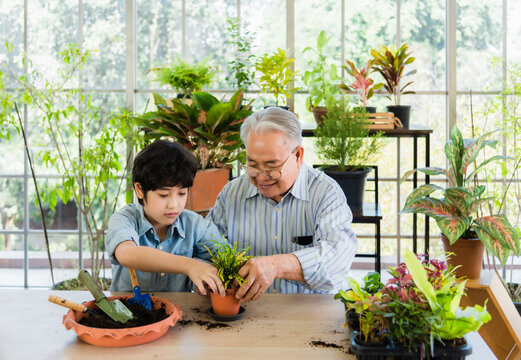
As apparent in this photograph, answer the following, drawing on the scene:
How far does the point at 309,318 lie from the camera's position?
1.73 metres

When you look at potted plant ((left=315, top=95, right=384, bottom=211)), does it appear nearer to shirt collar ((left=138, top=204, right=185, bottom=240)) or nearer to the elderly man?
the elderly man

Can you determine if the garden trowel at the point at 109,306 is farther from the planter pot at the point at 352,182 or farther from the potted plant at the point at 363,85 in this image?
the potted plant at the point at 363,85

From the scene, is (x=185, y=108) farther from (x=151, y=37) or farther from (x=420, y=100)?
(x=420, y=100)

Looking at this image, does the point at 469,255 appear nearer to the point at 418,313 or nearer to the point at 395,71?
the point at 395,71

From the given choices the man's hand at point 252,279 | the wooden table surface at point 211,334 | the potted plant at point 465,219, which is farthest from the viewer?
the potted plant at point 465,219

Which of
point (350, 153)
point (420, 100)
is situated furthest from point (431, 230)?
point (350, 153)

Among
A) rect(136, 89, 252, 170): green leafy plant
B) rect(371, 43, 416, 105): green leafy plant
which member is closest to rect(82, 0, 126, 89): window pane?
rect(136, 89, 252, 170): green leafy plant

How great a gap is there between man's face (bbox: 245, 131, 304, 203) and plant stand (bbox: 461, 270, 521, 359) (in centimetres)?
79

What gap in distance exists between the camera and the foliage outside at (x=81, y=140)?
12.6ft

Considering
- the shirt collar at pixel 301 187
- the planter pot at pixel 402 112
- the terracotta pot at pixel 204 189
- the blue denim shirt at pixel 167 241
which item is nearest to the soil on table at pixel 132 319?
the blue denim shirt at pixel 167 241

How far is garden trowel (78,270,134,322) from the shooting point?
158 centimetres

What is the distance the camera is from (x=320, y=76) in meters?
3.93

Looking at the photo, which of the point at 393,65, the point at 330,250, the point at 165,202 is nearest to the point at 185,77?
the point at 393,65

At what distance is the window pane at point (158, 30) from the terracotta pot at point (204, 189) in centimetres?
148
